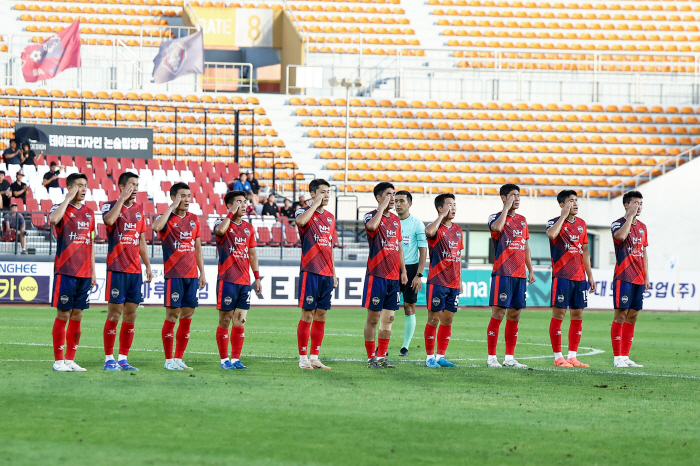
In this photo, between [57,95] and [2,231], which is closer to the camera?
[2,231]

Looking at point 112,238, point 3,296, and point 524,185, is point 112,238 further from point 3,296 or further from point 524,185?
point 524,185

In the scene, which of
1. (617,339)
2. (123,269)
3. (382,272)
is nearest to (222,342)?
(123,269)

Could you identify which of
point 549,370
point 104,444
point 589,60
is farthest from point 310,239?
point 589,60

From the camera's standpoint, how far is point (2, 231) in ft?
67.8

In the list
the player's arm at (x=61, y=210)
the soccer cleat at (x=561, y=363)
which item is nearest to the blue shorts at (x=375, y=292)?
the soccer cleat at (x=561, y=363)

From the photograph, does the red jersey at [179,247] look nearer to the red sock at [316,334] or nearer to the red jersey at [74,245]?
the red jersey at [74,245]

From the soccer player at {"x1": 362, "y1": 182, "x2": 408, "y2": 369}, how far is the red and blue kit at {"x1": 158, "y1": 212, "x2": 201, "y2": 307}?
2005 mm

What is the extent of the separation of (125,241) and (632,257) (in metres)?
6.44

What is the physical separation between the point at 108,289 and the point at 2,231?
1199 centimetres

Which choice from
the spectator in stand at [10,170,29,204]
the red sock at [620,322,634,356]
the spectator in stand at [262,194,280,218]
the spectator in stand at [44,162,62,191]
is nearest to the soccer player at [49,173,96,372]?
the red sock at [620,322,634,356]

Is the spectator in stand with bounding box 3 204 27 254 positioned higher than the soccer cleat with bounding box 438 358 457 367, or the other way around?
the spectator in stand with bounding box 3 204 27 254

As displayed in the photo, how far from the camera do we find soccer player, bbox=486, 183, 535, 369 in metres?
11.1

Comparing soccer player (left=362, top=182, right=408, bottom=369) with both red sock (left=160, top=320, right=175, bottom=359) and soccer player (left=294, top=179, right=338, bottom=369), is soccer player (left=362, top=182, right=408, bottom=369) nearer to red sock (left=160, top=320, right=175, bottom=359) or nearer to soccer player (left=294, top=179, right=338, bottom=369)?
soccer player (left=294, top=179, right=338, bottom=369)

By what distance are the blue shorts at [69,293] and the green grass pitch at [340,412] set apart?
745 mm
